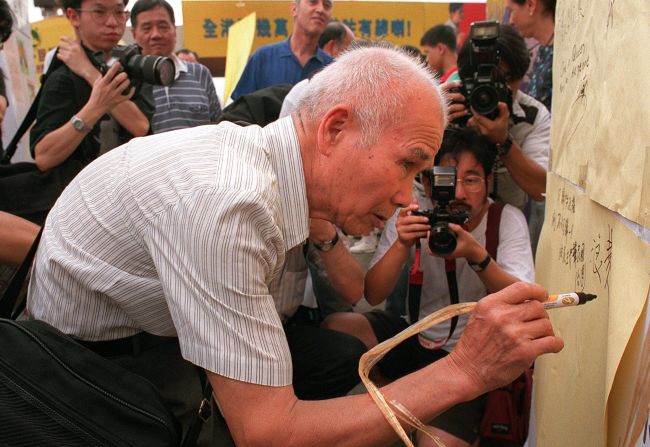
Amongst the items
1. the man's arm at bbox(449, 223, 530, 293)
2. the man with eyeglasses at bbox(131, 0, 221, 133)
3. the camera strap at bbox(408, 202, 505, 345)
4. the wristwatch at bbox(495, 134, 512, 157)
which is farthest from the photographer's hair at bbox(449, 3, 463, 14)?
the man's arm at bbox(449, 223, 530, 293)

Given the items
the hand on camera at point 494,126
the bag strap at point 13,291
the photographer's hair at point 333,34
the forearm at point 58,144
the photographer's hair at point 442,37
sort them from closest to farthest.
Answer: the bag strap at point 13,291, the hand on camera at point 494,126, the forearm at point 58,144, the photographer's hair at point 333,34, the photographer's hair at point 442,37

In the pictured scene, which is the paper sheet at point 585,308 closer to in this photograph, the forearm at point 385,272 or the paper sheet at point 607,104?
the paper sheet at point 607,104

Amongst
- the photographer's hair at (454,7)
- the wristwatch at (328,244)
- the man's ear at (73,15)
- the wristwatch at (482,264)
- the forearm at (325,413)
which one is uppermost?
the man's ear at (73,15)

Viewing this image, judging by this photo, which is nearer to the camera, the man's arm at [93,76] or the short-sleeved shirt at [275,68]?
the man's arm at [93,76]

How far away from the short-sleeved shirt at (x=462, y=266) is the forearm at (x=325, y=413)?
1.01 m

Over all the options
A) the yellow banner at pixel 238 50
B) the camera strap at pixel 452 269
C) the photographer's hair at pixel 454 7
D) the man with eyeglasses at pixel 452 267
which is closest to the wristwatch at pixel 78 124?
the man with eyeglasses at pixel 452 267

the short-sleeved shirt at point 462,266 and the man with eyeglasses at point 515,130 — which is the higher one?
the man with eyeglasses at point 515,130

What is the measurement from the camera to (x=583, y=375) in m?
1.12

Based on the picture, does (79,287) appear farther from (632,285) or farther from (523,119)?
(523,119)

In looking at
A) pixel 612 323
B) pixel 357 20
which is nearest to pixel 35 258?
pixel 612 323

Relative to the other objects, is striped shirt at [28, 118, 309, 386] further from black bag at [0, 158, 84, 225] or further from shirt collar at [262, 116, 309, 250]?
black bag at [0, 158, 84, 225]

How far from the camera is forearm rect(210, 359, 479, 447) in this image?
105 centimetres

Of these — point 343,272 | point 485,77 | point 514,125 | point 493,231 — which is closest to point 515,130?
point 514,125

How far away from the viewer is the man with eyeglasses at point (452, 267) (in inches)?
76.3
